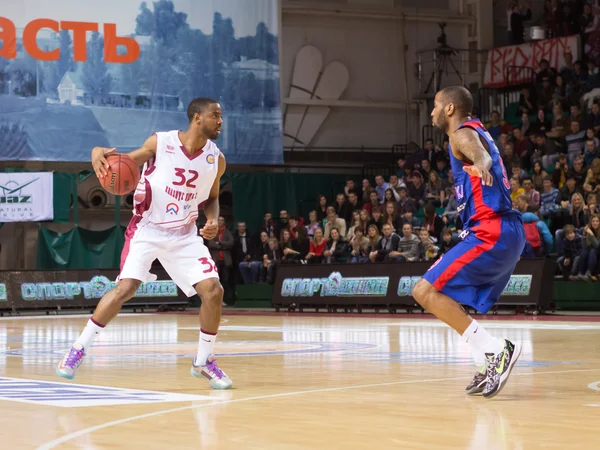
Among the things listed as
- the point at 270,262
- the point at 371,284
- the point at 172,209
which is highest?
the point at 172,209

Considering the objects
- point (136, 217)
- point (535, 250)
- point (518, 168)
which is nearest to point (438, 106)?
point (136, 217)

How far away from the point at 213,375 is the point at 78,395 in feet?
3.26

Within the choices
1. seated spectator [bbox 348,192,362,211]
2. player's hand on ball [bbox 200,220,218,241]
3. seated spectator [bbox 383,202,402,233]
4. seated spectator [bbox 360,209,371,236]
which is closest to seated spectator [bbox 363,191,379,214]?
seated spectator [bbox 348,192,362,211]

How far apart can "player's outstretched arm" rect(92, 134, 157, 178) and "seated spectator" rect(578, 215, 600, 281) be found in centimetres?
1272

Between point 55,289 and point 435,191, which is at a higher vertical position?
point 435,191

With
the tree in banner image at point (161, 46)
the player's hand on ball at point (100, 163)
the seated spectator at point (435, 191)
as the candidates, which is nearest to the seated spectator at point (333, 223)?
the seated spectator at point (435, 191)

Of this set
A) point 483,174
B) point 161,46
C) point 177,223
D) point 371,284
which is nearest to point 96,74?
point 161,46

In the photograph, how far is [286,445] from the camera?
192 inches

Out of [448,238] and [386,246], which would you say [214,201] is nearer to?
[448,238]

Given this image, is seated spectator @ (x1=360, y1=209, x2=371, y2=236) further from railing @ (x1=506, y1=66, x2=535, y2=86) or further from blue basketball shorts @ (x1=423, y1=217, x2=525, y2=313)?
blue basketball shorts @ (x1=423, y1=217, x2=525, y2=313)

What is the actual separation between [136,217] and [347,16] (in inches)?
922

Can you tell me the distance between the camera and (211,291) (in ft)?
25.1

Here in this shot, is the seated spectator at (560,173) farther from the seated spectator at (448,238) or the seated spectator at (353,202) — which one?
the seated spectator at (353,202)

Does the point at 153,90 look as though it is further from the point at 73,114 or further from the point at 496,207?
the point at 496,207
